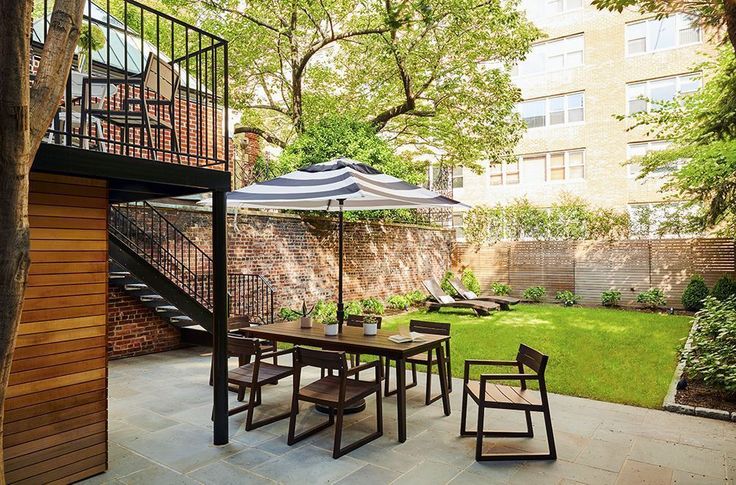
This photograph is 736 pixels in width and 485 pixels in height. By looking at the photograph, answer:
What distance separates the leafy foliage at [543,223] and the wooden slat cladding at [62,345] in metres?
12.3

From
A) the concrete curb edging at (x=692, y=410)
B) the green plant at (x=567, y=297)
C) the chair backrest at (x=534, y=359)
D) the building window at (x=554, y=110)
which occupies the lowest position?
the concrete curb edging at (x=692, y=410)

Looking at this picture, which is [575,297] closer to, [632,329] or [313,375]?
[632,329]

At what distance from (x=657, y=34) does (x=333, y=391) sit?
1791 cm

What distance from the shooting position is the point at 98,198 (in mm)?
3672

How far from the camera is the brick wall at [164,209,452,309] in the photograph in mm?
9172

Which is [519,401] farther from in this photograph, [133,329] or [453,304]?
[453,304]

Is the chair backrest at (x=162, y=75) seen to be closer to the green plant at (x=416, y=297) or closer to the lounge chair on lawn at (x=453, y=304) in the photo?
the lounge chair on lawn at (x=453, y=304)

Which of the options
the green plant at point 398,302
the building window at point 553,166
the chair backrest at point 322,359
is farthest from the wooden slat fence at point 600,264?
the chair backrest at point 322,359

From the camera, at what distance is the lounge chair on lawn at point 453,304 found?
11797 mm

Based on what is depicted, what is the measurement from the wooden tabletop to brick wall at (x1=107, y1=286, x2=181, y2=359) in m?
3.11

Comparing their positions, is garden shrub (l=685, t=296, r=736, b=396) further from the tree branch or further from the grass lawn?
the tree branch

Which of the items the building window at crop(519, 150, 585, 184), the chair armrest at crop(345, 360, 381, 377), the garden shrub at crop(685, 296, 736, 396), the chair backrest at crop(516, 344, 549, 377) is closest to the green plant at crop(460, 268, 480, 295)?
the building window at crop(519, 150, 585, 184)

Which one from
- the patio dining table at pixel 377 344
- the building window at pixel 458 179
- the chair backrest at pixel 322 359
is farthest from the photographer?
the building window at pixel 458 179

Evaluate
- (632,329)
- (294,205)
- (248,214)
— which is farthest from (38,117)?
(632,329)
